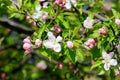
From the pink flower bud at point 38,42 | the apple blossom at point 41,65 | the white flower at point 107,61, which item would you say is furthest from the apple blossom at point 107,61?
the apple blossom at point 41,65

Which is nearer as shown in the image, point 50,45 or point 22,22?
point 50,45

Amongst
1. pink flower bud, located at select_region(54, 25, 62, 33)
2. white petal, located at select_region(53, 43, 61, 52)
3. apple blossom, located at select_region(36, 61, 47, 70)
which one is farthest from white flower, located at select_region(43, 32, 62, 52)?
apple blossom, located at select_region(36, 61, 47, 70)

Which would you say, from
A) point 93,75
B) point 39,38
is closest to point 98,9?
point 39,38

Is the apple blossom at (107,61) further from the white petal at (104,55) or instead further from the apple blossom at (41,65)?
the apple blossom at (41,65)

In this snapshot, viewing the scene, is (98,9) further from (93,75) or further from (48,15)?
(93,75)

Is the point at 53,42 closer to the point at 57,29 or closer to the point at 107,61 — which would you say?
the point at 57,29

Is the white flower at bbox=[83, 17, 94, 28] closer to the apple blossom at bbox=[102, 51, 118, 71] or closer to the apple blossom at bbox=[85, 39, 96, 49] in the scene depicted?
the apple blossom at bbox=[85, 39, 96, 49]

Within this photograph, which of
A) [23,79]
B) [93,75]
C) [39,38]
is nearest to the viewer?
[39,38]

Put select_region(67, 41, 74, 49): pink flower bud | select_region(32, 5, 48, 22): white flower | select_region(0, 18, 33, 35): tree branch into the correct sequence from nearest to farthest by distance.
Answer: select_region(67, 41, 74, 49): pink flower bud
select_region(32, 5, 48, 22): white flower
select_region(0, 18, 33, 35): tree branch
